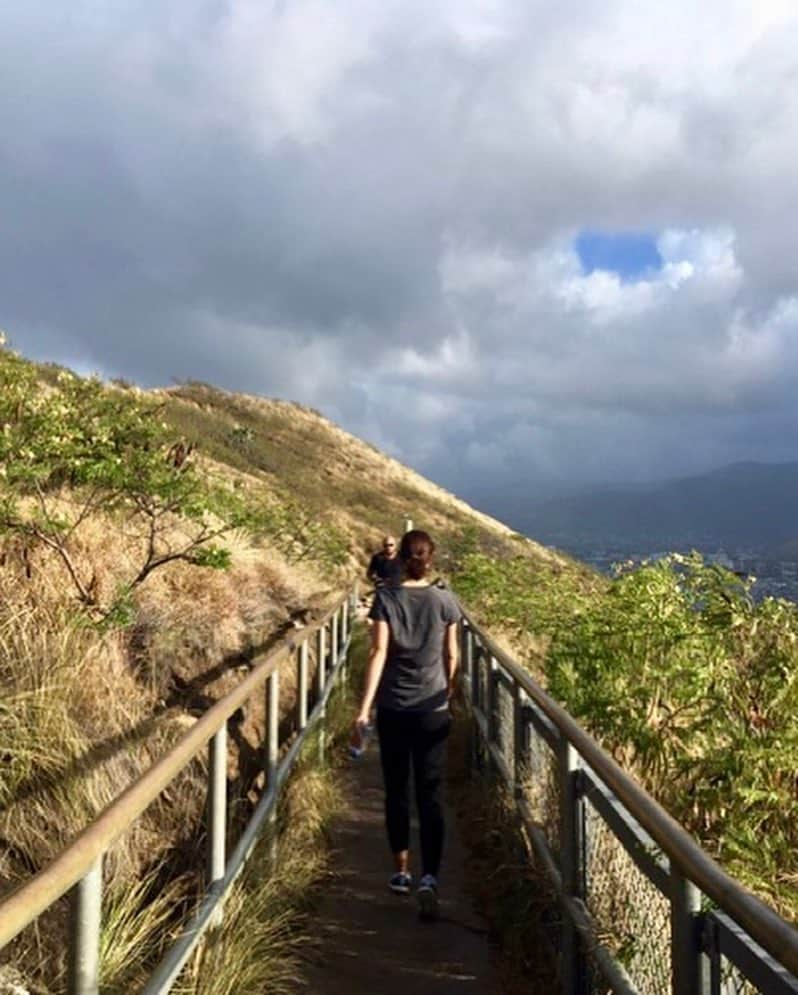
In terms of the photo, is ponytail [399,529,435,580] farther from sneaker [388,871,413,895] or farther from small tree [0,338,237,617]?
small tree [0,338,237,617]

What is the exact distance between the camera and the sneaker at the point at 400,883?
5695 millimetres

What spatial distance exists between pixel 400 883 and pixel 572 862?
1.97m

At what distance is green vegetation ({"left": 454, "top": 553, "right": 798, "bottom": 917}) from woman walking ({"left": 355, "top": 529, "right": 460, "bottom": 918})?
88 cm

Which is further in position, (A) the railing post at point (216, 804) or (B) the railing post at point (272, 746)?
(B) the railing post at point (272, 746)

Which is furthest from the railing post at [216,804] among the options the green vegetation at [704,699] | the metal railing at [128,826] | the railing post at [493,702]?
the railing post at [493,702]

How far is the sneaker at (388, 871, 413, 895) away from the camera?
18.7 ft

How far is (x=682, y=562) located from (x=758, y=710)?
113 cm

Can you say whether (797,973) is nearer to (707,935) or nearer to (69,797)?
(707,935)

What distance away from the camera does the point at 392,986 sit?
15.0 ft

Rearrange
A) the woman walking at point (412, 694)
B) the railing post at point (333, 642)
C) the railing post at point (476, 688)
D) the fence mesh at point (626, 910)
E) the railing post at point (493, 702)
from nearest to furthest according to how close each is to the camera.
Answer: the fence mesh at point (626, 910) < the woman walking at point (412, 694) < the railing post at point (493, 702) < the railing post at point (476, 688) < the railing post at point (333, 642)

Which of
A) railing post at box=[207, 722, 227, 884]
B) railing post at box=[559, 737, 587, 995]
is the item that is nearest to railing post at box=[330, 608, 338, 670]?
railing post at box=[207, 722, 227, 884]

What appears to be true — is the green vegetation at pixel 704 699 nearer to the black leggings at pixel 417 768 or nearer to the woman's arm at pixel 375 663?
the black leggings at pixel 417 768

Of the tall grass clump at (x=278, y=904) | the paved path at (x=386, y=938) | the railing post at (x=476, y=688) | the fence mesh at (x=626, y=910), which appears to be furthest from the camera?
the railing post at (x=476, y=688)

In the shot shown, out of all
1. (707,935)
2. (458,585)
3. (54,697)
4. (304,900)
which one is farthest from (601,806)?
(458,585)
